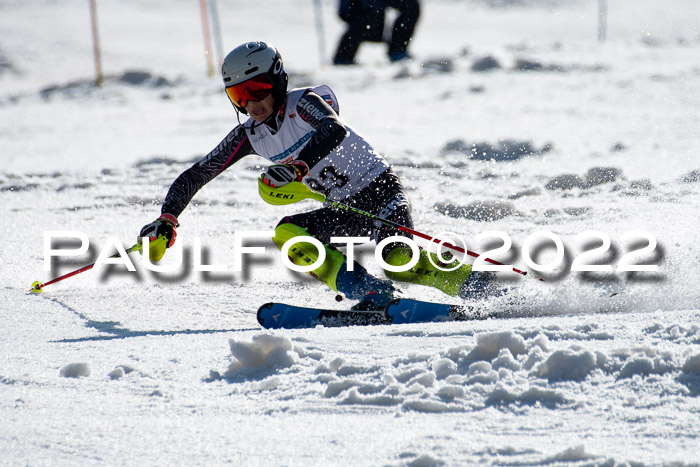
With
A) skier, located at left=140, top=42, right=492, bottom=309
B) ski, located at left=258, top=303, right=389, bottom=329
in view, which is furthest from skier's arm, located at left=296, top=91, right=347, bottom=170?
ski, located at left=258, top=303, right=389, bottom=329

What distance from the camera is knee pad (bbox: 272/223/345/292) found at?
13.4 feet

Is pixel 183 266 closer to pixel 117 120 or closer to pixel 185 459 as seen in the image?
pixel 185 459

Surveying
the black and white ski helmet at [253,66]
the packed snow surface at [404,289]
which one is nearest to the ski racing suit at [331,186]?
the black and white ski helmet at [253,66]

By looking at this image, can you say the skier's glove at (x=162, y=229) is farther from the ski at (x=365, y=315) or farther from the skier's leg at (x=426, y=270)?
the skier's leg at (x=426, y=270)

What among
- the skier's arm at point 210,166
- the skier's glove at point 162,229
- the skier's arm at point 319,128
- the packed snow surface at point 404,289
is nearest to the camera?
the packed snow surface at point 404,289

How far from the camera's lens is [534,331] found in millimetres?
2836

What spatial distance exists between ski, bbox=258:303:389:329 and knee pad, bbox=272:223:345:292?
0.75 feet

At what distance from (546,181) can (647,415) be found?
4.93 metres

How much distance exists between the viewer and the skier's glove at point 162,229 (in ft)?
13.2

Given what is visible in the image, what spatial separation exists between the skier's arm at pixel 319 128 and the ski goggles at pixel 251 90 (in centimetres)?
19

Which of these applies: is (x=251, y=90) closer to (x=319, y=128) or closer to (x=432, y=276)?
(x=319, y=128)

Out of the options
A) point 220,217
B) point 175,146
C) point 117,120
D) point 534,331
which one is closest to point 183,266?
point 220,217

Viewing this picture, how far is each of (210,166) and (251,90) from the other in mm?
527

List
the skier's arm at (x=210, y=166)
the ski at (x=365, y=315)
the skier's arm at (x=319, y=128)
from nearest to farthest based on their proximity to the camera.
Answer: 1. the ski at (x=365, y=315)
2. the skier's arm at (x=319, y=128)
3. the skier's arm at (x=210, y=166)
